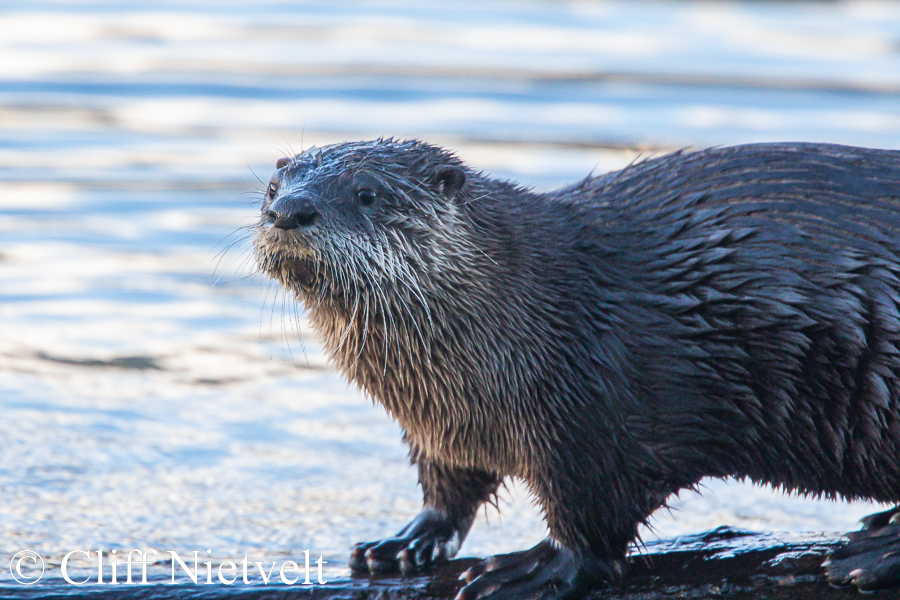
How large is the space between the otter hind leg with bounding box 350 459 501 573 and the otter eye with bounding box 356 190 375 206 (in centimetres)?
88

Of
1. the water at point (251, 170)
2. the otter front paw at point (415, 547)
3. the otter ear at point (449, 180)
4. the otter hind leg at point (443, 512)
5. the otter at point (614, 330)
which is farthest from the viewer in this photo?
the water at point (251, 170)

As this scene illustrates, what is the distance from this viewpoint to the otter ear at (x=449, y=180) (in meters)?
3.84

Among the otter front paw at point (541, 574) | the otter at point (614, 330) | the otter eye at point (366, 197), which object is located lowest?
the otter front paw at point (541, 574)

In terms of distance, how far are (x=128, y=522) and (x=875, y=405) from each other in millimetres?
2152

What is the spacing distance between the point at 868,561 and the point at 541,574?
0.86 meters

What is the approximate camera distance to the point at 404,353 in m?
3.86

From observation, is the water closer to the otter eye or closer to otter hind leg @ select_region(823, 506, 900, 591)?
the otter eye

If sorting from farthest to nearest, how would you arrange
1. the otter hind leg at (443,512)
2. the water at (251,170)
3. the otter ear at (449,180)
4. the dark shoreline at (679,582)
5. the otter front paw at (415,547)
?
1. the water at (251,170)
2. the otter hind leg at (443,512)
3. the otter front paw at (415,547)
4. the otter ear at (449,180)
5. the dark shoreline at (679,582)

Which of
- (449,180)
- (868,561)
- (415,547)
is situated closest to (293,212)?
(449,180)

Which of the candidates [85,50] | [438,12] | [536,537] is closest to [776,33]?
[438,12]

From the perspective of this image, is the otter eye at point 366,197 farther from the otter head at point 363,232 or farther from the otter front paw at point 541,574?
the otter front paw at point 541,574
